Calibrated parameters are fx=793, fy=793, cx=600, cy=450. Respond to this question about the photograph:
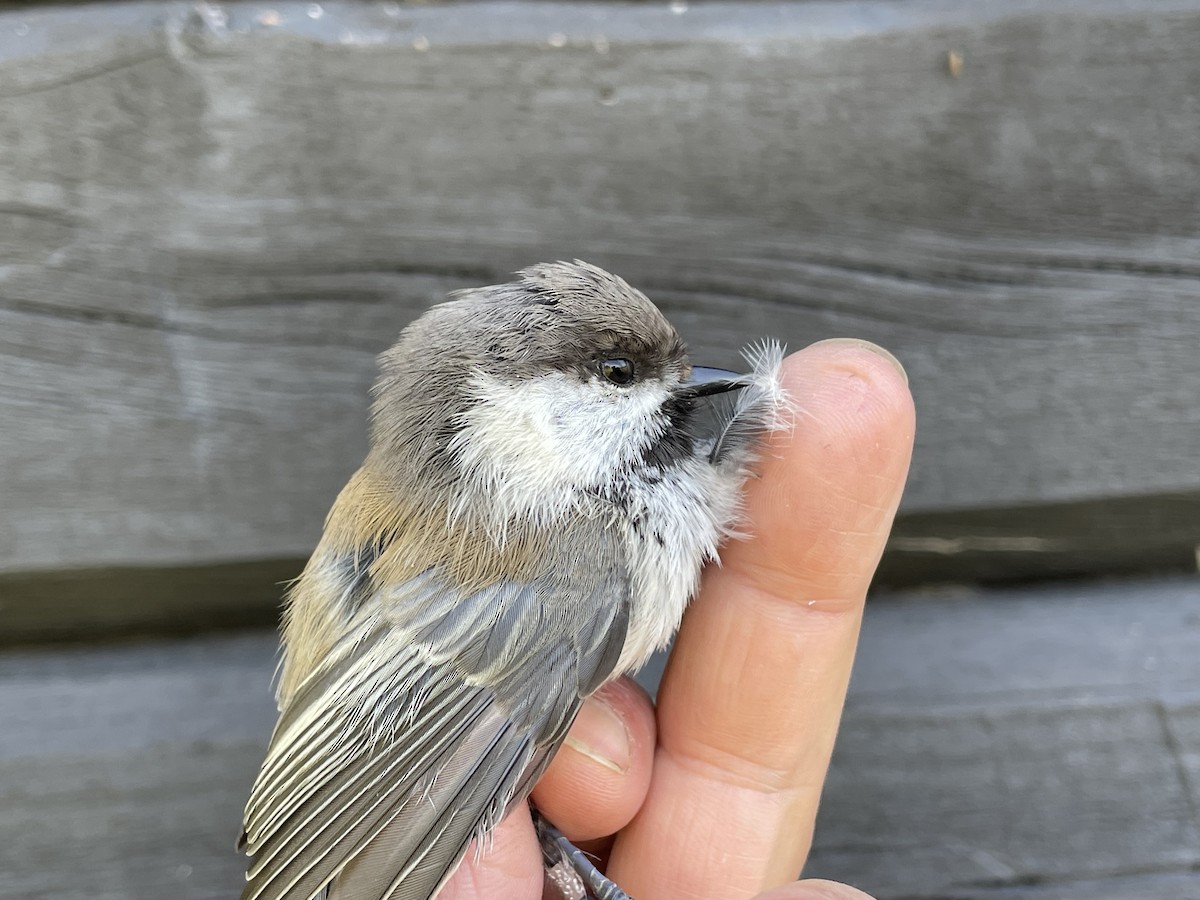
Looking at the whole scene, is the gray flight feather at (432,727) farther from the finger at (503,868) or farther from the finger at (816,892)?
the finger at (816,892)

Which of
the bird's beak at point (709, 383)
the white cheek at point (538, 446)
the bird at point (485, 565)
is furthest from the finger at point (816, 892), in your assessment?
the bird's beak at point (709, 383)

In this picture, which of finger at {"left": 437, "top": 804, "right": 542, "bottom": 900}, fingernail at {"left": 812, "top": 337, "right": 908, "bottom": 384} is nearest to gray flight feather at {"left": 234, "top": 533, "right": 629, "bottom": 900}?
finger at {"left": 437, "top": 804, "right": 542, "bottom": 900}

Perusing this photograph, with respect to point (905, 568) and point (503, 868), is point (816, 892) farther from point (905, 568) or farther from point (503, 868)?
point (905, 568)

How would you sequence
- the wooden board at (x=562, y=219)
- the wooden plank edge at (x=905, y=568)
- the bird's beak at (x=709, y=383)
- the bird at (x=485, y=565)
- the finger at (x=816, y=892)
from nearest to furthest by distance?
the finger at (x=816, y=892) < the bird at (x=485, y=565) < the bird's beak at (x=709, y=383) < the wooden board at (x=562, y=219) < the wooden plank edge at (x=905, y=568)

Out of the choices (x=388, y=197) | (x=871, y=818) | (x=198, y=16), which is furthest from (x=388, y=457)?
(x=871, y=818)

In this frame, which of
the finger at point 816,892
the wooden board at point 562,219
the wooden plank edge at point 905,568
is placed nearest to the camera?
the finger at point 816,892

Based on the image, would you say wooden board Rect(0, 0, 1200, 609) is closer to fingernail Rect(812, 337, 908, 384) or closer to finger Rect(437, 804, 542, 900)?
fingernail Rect(812, 337, 908, 384)

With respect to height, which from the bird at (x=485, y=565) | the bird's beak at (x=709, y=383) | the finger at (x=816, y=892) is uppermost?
the bird's beak at (x=709, y=383)

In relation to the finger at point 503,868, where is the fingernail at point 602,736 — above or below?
above
